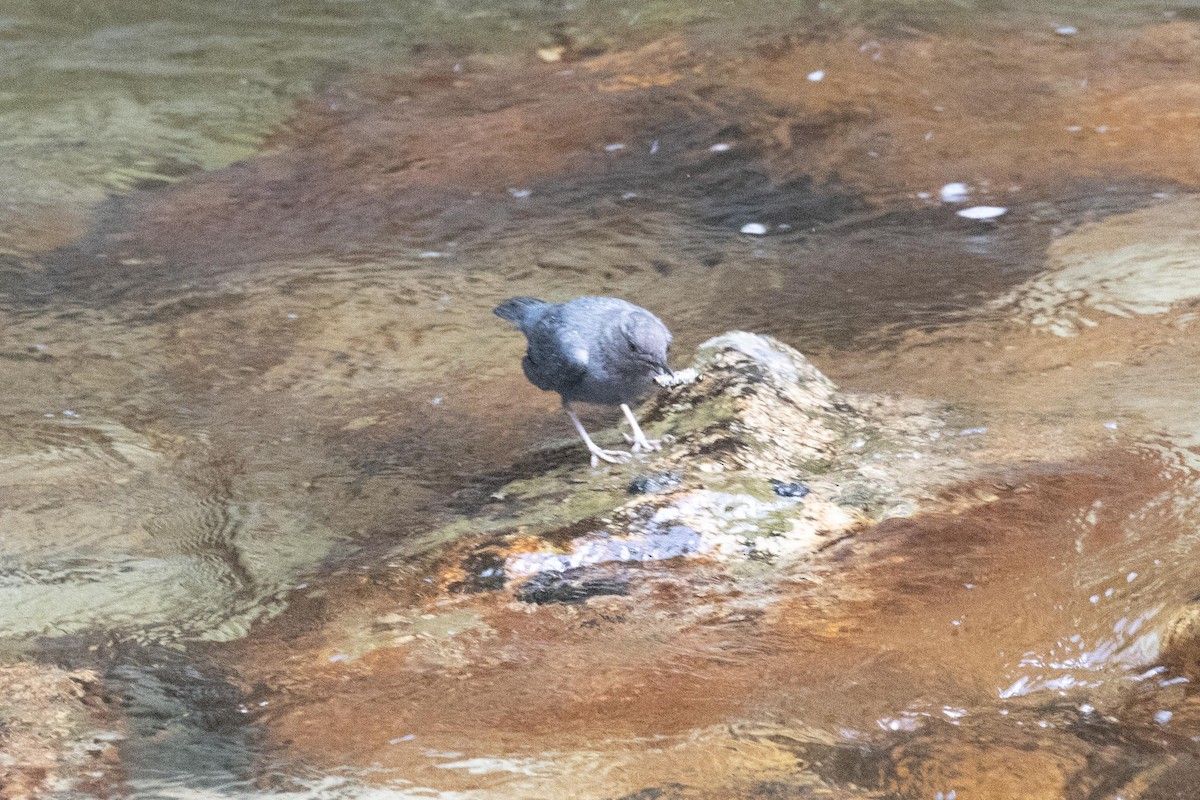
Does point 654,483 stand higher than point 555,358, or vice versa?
point 555,358

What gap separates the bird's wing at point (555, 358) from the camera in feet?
14.0

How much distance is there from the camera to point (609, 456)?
14.5 feet

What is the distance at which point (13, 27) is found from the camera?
34.2ft

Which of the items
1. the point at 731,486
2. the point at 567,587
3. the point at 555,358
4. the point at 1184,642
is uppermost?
the point at 555,358

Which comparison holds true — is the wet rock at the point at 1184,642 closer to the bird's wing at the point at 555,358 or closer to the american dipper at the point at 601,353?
the american dipper at the point at 601,353

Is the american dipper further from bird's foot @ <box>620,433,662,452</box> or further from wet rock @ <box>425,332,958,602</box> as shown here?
wet rock @ <box>425,332,958,602</box>

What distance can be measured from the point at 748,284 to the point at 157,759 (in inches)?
167

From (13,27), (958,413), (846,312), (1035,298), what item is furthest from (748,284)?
(13,27)

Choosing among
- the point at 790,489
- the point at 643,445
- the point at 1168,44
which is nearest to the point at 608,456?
the point at 643,445

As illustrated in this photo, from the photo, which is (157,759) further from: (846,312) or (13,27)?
(13,27)

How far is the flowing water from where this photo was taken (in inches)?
126

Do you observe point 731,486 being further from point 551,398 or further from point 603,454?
point 551,398

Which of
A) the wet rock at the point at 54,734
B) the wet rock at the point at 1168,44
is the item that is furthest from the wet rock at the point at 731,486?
the wet rock at the point at 1168,44

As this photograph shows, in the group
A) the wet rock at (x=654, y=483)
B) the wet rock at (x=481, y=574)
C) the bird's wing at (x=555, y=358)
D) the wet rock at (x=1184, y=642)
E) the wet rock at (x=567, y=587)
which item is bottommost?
the wet rock at (x=1184, y=642)
